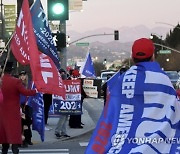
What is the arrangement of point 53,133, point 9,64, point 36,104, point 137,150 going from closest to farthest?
point 137,150 < point 9,64 < point 36,104 < point 53,133

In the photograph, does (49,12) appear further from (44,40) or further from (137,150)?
(137,150)

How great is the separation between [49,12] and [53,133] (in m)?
3.29

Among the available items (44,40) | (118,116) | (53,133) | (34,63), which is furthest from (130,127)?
(53,133)

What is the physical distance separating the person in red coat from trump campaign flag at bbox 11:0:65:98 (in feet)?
1.00

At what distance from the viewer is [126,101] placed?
14.4ft

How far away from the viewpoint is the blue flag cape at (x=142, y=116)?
426 centimetres

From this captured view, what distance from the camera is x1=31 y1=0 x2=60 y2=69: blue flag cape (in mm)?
9562

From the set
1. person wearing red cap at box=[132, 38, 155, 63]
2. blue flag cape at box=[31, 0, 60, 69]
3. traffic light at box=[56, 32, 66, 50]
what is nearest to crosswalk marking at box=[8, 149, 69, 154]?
blue flag cape at box=[31, 0, 60, 69]

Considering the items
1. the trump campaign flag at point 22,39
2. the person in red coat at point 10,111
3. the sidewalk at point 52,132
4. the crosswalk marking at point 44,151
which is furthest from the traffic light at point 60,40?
the person in red coat at point 10,111

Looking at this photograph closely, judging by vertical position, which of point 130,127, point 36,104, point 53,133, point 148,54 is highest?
point 148,54

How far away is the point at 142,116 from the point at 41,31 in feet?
19.0

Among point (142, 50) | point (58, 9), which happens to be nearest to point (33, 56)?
point (142, 50)

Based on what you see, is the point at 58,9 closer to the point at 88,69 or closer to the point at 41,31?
the point at 41,31

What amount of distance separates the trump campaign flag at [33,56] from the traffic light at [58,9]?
6.24 meters
